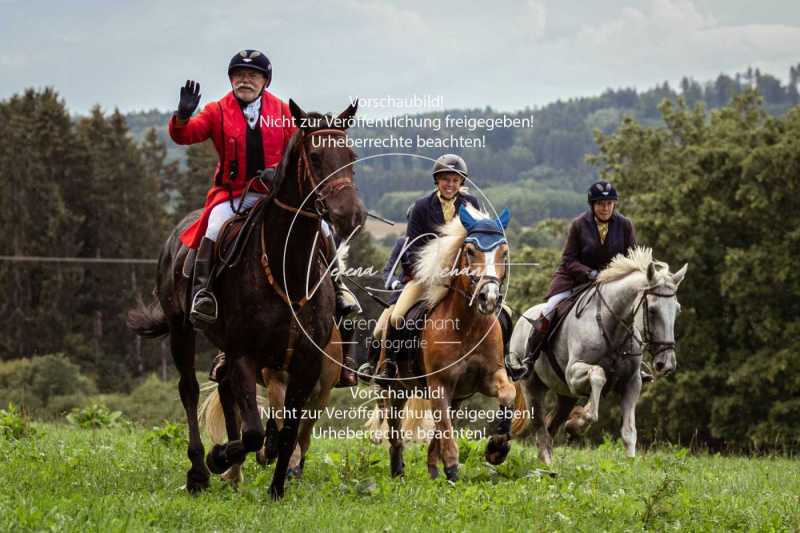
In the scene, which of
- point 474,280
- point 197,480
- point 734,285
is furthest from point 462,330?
point 734,285

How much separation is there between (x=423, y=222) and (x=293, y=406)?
3552 millimetres

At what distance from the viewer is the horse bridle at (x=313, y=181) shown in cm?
813

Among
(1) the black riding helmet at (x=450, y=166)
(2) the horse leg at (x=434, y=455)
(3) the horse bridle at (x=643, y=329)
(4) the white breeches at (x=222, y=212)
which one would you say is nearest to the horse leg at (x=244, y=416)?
(4) the white breeches at (x=222, y=212)

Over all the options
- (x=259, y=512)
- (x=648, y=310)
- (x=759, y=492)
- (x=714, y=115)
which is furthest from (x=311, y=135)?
(x=714, y=115)

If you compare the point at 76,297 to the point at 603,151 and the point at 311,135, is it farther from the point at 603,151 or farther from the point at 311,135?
the point at 311,135

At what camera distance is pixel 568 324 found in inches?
567

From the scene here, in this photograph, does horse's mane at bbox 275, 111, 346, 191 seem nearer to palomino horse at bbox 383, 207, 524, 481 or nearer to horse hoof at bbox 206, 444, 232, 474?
horse hoof at bbox 206, 444, 232, 474

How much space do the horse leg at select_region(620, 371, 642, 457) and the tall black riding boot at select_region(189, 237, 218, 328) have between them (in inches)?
239

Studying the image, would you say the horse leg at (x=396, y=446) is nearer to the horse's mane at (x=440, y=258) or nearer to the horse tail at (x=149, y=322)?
the horse's mane at (x=440, y=258)

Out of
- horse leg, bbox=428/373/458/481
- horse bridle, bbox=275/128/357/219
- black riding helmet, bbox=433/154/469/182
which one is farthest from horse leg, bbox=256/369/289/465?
black riding helmet, bbox=433/154/469/182

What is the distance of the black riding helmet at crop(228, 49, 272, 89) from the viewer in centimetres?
994

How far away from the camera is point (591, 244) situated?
14469mm

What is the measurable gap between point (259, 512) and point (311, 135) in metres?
2.93

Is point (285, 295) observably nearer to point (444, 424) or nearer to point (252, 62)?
point (252, 62)
